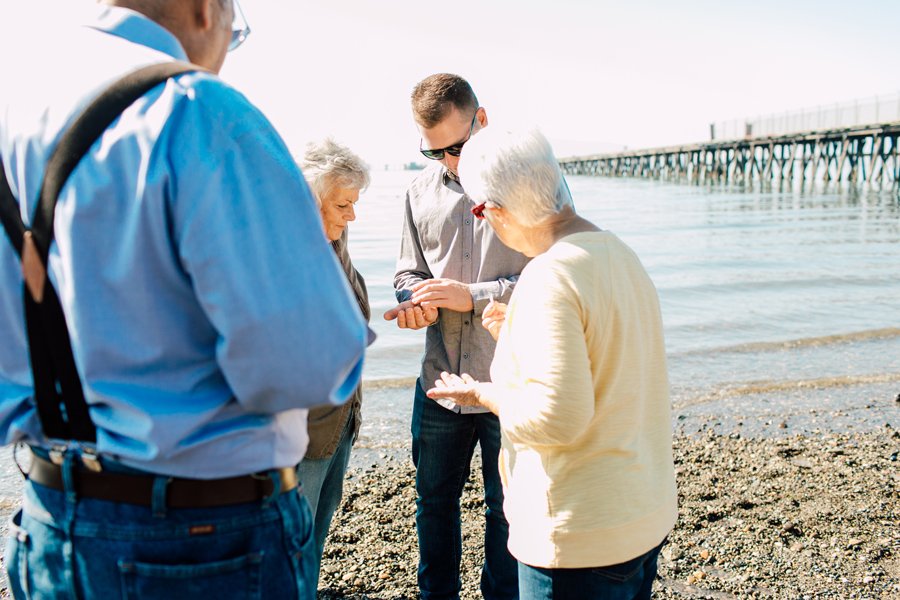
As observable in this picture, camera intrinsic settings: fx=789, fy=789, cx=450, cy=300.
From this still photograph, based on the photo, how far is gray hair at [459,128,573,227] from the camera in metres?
2.15

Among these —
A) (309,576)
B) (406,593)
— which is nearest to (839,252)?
(406,593)

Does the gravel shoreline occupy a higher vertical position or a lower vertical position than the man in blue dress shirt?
lower

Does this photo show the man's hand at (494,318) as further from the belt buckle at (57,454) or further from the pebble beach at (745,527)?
the pebble beach at (745,527)

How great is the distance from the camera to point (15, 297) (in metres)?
1.44

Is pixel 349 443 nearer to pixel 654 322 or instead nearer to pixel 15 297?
pixel 654 322

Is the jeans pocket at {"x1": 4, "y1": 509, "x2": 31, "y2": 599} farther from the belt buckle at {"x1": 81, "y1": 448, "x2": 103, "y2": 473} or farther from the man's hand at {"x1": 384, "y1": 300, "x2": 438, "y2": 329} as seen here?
the man's hand at {"x1": 384, "y1": 300, "x2": 438, "y2": 329}

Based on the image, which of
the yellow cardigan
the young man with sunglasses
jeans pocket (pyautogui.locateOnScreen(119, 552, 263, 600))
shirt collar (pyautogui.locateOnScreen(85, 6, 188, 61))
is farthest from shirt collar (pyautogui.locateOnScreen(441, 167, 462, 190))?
jeans pocket (pyautogui.locateOnScreen(119, 552, 263, 600))

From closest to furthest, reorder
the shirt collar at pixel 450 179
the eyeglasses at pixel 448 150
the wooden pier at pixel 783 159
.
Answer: the eyeglasses at pixel 448 150, the shirt collar at pixel 450 179, the wooden pier at pixel 783 159

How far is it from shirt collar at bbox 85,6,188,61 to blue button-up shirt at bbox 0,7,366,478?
0.11 ft

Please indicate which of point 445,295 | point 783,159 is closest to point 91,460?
point 445,295

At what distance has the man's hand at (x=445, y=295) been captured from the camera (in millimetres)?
3143

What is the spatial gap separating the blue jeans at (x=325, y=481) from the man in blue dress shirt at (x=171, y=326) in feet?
4.37

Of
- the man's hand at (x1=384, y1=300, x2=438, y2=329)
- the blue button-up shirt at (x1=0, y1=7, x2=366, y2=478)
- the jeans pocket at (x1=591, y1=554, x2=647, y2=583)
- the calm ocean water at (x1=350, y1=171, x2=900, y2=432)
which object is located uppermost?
the blue button-up shirt at (x1=0, y1=7, x2=366, y2=478)

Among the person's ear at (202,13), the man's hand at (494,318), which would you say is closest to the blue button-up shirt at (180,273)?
the person's ear at (202,13)
